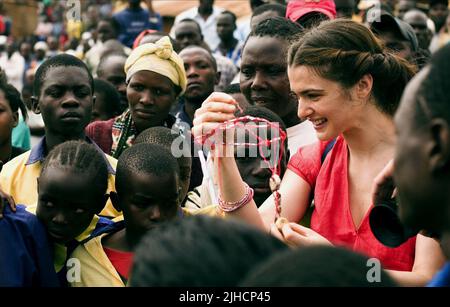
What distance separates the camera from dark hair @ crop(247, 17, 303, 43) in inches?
163

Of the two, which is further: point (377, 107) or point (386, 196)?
point (377, 107)

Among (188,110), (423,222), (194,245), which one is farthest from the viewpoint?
(188,110)

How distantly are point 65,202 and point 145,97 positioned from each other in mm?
1681

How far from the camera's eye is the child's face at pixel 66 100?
149 inches

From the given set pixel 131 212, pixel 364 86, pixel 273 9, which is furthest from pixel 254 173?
pixel 273 9

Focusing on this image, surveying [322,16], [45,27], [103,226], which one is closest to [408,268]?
[103,226]

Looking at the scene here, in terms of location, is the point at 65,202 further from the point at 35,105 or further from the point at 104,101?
the point at 104,101

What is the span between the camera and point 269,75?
4.08 m

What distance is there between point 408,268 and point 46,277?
1323mm

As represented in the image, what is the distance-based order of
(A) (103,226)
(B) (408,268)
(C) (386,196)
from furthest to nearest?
1. (A) (103,226)
2. (B) (408,268)
3. (C) (386,196)

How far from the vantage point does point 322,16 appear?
4797mm

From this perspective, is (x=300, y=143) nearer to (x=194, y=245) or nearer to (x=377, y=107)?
(x=377, y=107)

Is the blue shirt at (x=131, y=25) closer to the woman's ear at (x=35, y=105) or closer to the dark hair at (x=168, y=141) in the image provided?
the woman's ear at (x=35, y=105)

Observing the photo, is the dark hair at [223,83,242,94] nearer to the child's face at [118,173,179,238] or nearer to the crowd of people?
the crowd of people
